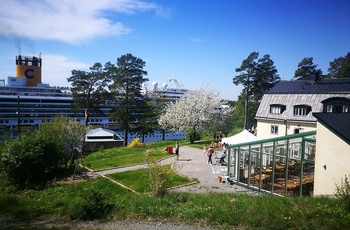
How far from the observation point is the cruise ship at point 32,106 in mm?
51156

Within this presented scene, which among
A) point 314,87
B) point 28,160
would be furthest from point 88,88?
point 314,87

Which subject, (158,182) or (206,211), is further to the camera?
(158,182)

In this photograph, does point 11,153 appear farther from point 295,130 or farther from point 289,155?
point 295,130

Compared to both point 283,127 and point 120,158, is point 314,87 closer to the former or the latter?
point 283,127

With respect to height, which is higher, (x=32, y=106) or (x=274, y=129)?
(x=32, y=106)

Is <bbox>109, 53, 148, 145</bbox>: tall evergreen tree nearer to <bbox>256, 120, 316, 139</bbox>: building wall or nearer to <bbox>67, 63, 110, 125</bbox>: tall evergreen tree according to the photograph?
<bbox>67, 63, 110, 125</bbox>: tall evergreen tree

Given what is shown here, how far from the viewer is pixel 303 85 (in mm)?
28531

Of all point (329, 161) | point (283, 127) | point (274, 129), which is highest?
point (283, 127)

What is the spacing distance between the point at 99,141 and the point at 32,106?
29.6m

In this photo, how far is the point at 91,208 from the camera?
25.9ft

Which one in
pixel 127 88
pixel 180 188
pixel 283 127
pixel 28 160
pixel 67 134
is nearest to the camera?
pixel 180 188

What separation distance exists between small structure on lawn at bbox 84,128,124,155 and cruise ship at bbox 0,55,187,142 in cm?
1410

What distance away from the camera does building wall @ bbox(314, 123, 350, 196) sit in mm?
10133

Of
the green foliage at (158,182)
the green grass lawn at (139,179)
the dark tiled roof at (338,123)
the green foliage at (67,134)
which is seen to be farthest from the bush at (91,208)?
the green foliage at (67,134)
